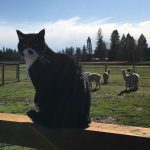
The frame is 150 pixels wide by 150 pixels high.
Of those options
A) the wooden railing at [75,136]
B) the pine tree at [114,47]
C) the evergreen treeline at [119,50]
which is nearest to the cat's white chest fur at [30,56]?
the wooden railing at [75,136]

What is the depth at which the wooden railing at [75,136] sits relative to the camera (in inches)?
111

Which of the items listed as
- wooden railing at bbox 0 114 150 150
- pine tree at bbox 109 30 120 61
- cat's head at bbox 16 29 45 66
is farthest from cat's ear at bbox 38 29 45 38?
pine tree at bbox 109 30 120 61

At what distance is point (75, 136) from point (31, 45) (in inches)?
59.7

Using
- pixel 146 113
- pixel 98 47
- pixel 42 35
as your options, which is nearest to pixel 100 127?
pixel 42 35

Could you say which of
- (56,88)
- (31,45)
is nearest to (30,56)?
(31,45)

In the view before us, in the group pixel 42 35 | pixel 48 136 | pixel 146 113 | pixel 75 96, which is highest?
pixel 42 35

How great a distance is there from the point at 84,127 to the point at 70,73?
662 millimetres

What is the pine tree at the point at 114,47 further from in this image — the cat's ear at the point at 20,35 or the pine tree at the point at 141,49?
the cat's ear at the point at 20,35

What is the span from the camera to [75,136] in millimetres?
3035

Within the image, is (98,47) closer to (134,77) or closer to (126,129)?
(134,77)

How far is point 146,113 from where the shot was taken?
1173 cm

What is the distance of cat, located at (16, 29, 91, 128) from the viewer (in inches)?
139

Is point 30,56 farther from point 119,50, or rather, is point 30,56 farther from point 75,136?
point 119,50

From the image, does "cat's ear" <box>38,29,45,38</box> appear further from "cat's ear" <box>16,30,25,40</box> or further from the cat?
"cat's ear" <box>16,30,25,40</box>
